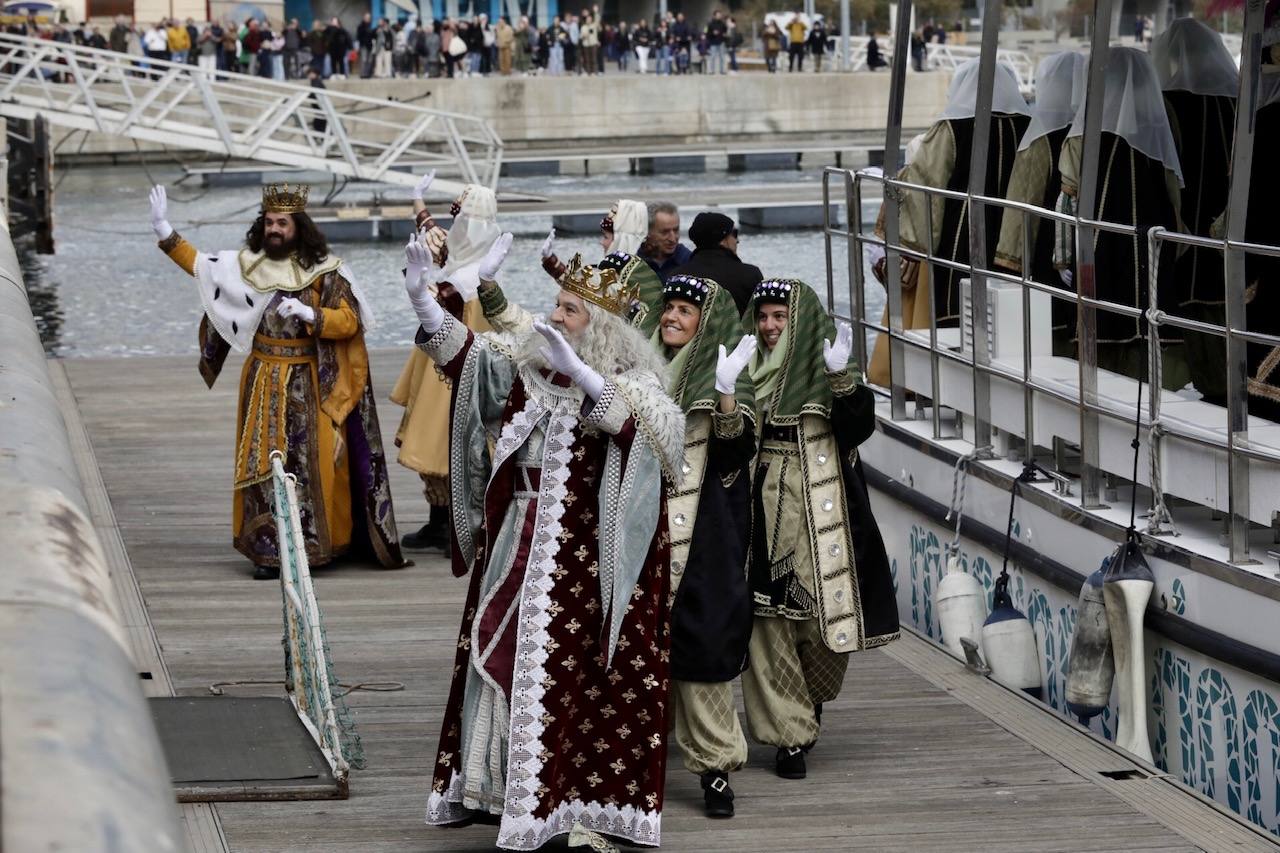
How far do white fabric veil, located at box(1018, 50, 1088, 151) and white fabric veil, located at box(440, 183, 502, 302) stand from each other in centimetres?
204

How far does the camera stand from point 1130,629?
5863 millimetres

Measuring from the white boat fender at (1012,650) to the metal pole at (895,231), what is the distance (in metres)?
1.67

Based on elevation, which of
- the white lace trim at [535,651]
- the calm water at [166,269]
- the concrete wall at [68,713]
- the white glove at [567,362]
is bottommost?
the calm water at [166,269]

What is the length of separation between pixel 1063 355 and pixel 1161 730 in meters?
2.11

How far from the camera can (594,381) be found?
180 inches

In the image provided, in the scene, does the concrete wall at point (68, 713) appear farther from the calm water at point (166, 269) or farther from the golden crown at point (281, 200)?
the calm water at point (166, 269)

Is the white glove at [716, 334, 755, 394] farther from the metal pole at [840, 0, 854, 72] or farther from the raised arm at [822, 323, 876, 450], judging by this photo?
the metal pole at [840, 0, 854, 72]

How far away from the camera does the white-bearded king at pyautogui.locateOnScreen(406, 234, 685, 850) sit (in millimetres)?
4641

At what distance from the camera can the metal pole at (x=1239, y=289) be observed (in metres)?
5.47

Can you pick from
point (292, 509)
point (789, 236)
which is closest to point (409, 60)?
point (789, 236)

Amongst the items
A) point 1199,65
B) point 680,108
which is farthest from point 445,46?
point 1199,65

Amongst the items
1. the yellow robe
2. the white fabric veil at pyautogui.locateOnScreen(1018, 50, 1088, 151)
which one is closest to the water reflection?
the yellow robe

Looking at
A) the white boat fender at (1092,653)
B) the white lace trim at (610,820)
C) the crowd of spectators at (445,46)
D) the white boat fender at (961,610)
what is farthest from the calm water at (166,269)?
the white lace trim at (610,820)

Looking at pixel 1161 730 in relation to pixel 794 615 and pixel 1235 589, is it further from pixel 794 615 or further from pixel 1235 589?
pixel 794 615
